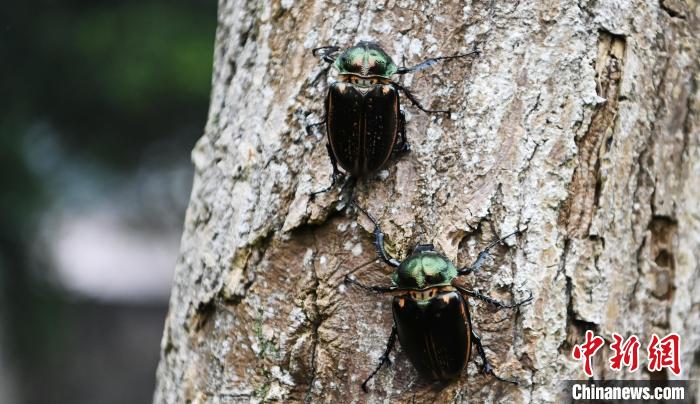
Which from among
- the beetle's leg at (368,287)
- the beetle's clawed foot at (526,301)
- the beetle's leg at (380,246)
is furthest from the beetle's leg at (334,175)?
the beetle's clawed foot at (526,301)

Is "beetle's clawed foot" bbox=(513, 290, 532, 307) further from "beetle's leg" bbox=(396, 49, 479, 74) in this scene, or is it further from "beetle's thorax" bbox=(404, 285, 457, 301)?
"beetle's leg" bbox=(396, 49, 479, 74)

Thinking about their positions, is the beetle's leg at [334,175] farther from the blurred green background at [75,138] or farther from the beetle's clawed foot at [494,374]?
the blurred green background at [75,138]

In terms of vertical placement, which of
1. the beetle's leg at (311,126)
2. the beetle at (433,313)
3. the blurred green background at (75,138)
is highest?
the blurred green background at (75,138)

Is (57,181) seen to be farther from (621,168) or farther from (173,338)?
(621,168)

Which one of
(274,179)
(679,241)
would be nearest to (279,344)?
(274,179)

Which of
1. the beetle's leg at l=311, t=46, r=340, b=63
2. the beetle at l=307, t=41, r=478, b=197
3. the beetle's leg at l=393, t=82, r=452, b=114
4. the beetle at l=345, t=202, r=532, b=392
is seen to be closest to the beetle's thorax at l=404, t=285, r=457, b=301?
the beetle at l=345, t=202, r=532, b=392
